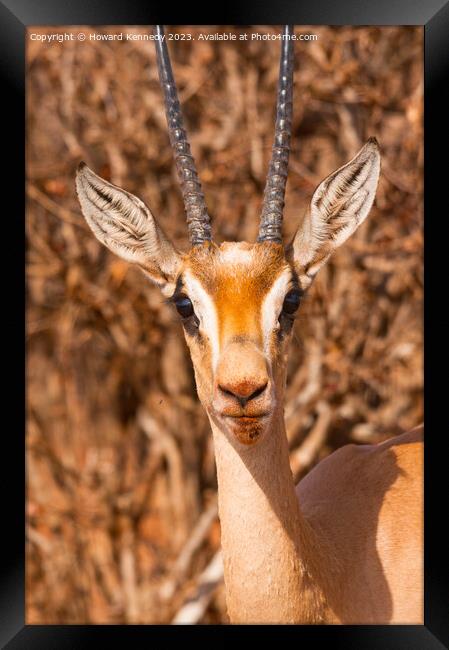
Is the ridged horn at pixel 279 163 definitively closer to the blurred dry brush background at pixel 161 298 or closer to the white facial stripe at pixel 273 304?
the white facial stripe at pixel 273 304

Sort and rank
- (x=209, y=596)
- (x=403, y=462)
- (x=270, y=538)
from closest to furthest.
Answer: (x=270, y=538) < (x=403, y=462) < (x=209, y=596)

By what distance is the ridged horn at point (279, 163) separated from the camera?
169 inches

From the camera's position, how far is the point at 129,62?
8.18 meters

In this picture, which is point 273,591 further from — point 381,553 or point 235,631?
point 381,553

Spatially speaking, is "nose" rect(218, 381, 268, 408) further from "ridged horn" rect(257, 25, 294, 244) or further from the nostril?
"ridged horn" rect(257, 25, 294, 244)

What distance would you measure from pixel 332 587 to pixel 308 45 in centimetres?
461

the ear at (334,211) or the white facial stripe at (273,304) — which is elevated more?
the ear at (334,211)

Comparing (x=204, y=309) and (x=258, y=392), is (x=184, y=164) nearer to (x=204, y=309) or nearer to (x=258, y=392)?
(x=204, y=309)

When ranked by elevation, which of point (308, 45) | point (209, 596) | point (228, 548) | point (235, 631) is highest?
point (308, 45)

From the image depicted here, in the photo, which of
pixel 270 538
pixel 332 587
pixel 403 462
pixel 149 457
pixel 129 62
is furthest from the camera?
pixel 149 457

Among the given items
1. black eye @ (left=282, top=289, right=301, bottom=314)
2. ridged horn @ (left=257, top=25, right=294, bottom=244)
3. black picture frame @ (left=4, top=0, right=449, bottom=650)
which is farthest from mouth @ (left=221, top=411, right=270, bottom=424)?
black picture frame @ (left=4, top=0, right=449, bottom=650)

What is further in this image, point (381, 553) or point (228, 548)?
point (381, 553)

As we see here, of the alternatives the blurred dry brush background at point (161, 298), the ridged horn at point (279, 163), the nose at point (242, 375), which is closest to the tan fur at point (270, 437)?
the nose at point (242, 375)

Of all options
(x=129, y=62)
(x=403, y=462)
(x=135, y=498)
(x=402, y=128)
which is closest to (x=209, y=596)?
(x=135, y=498)
